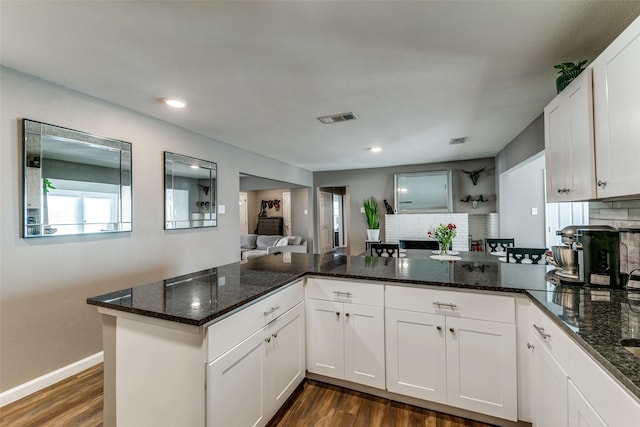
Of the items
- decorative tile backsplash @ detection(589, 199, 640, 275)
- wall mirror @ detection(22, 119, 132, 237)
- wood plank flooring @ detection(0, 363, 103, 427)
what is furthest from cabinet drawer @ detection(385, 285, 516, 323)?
wall mirror @ detection(22, 119, 132, 237)

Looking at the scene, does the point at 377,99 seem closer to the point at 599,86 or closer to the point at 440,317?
the point at 599,86

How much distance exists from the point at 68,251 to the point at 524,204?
237 inches

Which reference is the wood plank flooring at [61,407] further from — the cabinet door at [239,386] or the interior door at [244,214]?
the interior door at [244,214]

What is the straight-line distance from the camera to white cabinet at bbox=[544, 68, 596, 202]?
1425mm

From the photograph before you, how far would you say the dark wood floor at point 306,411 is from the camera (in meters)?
1.70

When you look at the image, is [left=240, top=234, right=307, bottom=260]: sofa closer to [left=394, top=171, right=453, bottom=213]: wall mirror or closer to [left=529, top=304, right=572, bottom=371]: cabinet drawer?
[left=394, top=171, right=453, bottom=213]: wall mirror

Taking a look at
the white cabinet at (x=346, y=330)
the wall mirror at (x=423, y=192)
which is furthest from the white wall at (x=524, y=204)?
the white cabinet at (x=346, y=330)

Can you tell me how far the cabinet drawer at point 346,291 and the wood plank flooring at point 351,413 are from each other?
0.68 metres

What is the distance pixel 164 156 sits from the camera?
299 cm

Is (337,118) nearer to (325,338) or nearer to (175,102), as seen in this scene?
(175,102)

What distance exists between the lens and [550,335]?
1.24 metres

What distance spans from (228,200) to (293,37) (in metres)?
2.67

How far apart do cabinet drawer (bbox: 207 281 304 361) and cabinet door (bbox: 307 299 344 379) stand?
21 centimetres

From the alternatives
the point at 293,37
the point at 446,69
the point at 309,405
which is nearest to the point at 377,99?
the point at 446,69
